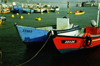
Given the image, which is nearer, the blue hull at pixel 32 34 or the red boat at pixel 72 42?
the red boat at pixel 72 42

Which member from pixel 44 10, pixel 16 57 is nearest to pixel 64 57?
pixel 16 57

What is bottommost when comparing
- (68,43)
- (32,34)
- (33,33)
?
(68,43)

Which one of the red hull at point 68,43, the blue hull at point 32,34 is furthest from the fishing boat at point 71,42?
the blue hull at point 32,34

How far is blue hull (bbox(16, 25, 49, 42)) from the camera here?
52.3 ft

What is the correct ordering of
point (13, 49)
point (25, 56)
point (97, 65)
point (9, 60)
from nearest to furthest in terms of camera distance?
1. point (97, 65)
2. point (9, 60)
3. point (25, 56)
4. point (13, 49)

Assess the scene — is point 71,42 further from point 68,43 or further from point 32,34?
point 32,34

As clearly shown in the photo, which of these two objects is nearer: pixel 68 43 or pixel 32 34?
pixel 68 43

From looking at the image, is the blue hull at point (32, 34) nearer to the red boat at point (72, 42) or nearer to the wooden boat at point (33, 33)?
the wooden boat at point (33, 33)

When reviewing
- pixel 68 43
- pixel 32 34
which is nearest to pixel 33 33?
pixel 32 34

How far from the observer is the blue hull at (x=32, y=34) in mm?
15953

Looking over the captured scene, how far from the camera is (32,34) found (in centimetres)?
1612

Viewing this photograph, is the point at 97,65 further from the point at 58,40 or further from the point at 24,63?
the point at 24,63

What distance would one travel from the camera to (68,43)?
13.8 metres

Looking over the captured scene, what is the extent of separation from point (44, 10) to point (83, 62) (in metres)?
74.0
